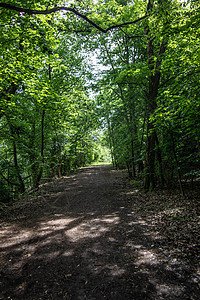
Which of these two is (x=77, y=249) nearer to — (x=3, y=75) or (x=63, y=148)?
(x=3, y=75)

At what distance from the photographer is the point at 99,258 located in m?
3.02

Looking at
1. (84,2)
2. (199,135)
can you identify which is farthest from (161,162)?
(84,2)

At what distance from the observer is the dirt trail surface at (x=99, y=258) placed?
225 cm

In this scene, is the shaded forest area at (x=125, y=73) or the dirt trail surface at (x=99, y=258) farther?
the shaded forest area at (x=125, y=73)

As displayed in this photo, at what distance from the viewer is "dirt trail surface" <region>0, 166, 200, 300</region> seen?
7.39 feet

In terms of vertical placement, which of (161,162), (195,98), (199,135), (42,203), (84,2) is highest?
(84,2)

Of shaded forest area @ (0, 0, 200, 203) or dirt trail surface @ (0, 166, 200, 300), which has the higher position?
shaded forest area @ (0, 0, 200, 203)

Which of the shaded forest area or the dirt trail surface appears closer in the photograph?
the dirt trail surface

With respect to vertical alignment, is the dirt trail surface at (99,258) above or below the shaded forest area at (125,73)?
below

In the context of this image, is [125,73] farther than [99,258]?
Yes

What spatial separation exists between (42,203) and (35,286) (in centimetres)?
539

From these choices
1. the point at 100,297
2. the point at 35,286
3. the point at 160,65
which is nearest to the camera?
the point at 100,297

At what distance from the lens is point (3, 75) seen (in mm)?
5965

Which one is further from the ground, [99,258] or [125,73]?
[125,73]
